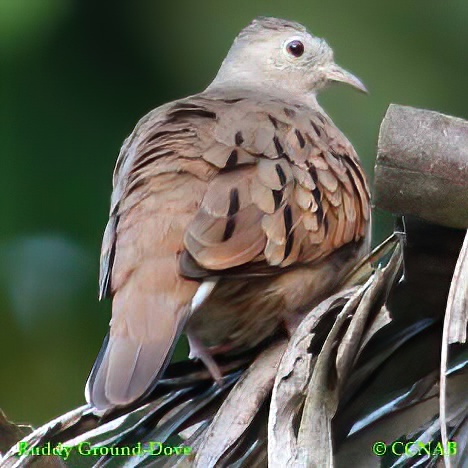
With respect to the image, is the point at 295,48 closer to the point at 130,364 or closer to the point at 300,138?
the point at 300,138

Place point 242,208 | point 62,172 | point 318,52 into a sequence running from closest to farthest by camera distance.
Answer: point 242,208 < point 318,52 < point 62,172

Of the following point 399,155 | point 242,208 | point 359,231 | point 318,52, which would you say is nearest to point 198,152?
point 242,208

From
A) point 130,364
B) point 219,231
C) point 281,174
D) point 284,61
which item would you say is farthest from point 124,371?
point 284,61

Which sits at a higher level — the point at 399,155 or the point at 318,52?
the point at 399,155

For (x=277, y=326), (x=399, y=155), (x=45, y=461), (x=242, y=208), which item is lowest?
(x=277, y=326)

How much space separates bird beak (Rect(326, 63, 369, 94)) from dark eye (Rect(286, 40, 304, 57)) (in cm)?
16

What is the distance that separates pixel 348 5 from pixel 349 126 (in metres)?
0.78

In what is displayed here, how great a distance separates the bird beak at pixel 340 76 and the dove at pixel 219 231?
0.99 meters

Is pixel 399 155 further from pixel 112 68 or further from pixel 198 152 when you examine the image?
pixel 112 68

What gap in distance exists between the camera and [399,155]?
9.84 feet

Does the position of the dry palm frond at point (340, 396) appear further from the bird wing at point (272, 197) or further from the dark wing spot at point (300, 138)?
the dark wing spot at point (300, 138)

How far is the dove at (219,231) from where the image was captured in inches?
139

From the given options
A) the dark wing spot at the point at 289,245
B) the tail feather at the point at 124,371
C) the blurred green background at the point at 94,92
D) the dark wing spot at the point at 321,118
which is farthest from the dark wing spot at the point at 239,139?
the blurred green background at the point at 94,92

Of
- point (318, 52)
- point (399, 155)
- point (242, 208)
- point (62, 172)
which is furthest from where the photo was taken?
point (62, 172)
